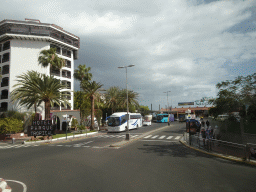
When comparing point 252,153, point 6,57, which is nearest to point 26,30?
point 6,57

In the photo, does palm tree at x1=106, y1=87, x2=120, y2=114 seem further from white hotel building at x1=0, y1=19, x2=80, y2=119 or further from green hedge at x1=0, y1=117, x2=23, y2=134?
green hedge at x1=0, y1=117, x2=23, y2=134

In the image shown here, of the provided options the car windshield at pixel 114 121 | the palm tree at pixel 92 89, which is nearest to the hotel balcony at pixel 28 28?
the palm tree at pixel 92 89

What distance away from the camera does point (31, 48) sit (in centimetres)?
4066

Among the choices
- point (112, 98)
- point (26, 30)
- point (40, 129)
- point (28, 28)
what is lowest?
point (40, 129)

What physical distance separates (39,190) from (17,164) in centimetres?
538

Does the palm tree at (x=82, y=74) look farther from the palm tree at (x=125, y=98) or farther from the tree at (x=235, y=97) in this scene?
the tree at (x=235, y=97)

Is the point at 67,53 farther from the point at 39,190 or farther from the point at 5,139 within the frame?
the point at 39,190

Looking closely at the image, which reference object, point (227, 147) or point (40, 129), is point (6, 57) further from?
point (227, 147)

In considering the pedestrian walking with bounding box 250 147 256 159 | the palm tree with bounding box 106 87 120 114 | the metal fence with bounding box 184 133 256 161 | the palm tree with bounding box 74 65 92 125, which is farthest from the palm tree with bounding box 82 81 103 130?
the pedestrian walking with bounding box 250 147 256 159

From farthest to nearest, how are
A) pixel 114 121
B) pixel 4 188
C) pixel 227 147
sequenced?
1. pixel 114 121
2. pixel 227 147
3. pixel 4 188

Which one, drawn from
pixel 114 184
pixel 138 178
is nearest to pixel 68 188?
pixel 114 184

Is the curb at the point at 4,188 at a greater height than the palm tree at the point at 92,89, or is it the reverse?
the palm tree at the point at 92,89

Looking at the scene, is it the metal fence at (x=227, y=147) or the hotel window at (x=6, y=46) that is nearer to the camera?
the metal fence at (x=227, y=147)

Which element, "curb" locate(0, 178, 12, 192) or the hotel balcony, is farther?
the hotel balcony
